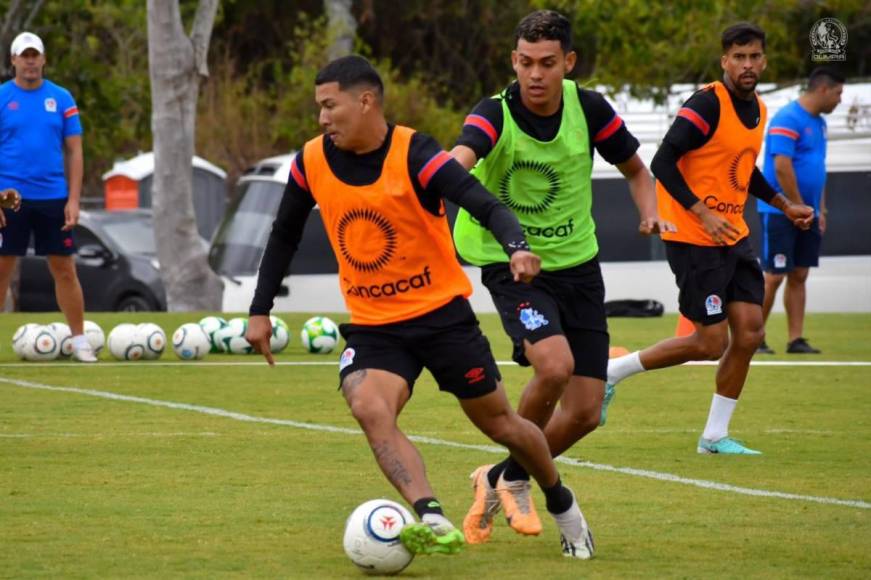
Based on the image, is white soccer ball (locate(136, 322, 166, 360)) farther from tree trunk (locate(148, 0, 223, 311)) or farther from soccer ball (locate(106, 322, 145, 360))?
tree trunk (locate(148, 0, 223, 311))

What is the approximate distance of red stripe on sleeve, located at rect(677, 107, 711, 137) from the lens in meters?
9.40

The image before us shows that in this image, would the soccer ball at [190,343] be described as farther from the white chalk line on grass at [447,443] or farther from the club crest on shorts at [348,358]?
the club crest on shorts at [348,358]

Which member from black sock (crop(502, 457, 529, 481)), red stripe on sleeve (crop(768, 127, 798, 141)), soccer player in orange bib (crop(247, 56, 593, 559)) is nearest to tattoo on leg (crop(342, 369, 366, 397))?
soccer player in orange bib (crop(247, 56, 593, 559))

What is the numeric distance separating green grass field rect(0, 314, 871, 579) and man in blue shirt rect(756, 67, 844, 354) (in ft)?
4.96

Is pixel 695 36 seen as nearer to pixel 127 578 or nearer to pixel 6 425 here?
pixel 6 425

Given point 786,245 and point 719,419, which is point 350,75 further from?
point 786,245

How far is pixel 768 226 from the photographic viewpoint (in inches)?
604

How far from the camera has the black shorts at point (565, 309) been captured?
291 inches

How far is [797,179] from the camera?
15.2 m

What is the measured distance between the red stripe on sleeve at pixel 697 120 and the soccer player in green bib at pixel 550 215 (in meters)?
1.75

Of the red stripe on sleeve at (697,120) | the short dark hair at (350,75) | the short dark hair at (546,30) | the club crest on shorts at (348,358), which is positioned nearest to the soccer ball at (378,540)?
the club crest on shorts at (348,358)


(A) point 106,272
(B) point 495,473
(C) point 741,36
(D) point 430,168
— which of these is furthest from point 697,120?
(A) point 106,272

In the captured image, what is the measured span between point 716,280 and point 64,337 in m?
6.76

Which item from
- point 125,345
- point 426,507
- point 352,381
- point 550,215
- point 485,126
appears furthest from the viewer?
point 125,345
